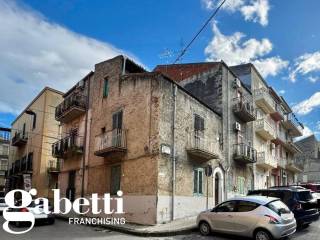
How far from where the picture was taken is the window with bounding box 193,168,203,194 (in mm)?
18344

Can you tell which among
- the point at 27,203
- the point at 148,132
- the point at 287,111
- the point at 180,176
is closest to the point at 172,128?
the point at 148,132

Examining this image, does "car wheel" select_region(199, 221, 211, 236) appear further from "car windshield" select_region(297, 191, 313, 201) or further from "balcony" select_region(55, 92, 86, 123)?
"balcony" select_region(55, 92, 86, 123)

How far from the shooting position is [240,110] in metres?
23.8

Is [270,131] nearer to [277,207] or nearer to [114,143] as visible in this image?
[114,143]

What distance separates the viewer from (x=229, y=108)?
23391 millimetres

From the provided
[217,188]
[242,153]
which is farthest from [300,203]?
[242,153]

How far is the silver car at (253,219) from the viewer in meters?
10.9

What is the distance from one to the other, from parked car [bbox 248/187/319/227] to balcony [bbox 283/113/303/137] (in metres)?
25.1

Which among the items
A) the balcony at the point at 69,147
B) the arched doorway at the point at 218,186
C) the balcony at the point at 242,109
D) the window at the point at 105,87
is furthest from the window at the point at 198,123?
the balcony at the point at 69,147

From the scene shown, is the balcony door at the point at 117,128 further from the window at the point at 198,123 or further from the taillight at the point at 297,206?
the taillight at the point at 297,206

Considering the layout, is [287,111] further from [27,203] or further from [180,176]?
[27,203]

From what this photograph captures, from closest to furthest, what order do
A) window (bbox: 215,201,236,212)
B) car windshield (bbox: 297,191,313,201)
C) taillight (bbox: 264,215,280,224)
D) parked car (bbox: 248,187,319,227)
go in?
taillight (bbox: 264,215,280,224) → window (bbox: 215,201,236,212) → parked car (bbox: 248,187,319,227) → car windshield (bbox: 297,191,313,201)

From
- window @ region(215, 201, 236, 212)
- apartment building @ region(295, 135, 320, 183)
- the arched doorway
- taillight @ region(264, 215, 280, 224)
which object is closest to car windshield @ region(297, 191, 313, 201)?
window @ region(215, 201, 236, 212)

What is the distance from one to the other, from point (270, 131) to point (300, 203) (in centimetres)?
1802
